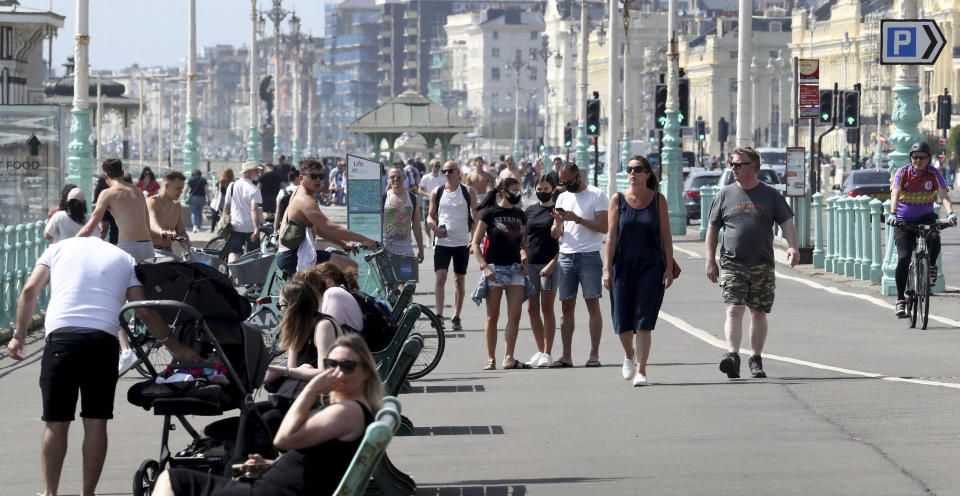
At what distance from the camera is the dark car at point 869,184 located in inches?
1821

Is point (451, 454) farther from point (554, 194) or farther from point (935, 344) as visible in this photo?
point (935, 344)

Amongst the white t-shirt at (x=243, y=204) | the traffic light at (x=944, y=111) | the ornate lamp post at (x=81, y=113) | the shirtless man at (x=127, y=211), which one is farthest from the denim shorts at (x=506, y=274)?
the traffic light at (x=944, y=111)

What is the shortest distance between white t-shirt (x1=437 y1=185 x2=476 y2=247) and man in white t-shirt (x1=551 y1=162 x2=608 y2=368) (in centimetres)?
367

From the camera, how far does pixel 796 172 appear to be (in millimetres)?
26094

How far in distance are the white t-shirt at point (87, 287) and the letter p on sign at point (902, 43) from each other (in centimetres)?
1221

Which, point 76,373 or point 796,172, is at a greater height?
point 796,172

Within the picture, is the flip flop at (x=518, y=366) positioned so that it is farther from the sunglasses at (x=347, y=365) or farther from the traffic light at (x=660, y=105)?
the traffic light at (x=660, y=105)

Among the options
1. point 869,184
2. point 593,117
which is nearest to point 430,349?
point 869,184

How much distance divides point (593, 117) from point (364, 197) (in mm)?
29858

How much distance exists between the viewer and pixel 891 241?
20.3 meters

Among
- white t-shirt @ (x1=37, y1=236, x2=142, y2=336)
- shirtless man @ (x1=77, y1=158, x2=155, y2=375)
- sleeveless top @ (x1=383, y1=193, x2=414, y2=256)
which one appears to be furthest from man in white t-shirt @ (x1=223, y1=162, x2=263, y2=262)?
white t-shirt @ (x1=37, y1=236, x2=142, y2=336)

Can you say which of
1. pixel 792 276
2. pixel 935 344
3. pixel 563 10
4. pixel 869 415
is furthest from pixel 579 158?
pixel 563 10

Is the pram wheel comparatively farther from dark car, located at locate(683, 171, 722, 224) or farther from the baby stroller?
dark car, located at locate(683, 171, 722, 224)

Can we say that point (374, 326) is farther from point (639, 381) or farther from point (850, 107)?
point (850, 107)
